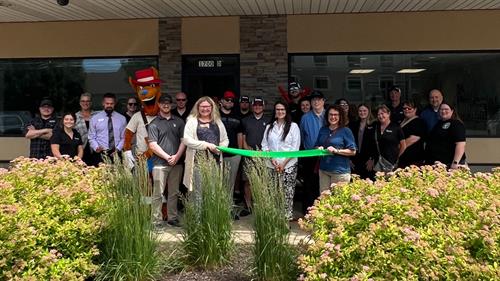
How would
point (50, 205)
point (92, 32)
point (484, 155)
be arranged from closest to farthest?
point (50, 205), point (484, 155), point (92, 32)

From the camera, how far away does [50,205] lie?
4121 millimetres

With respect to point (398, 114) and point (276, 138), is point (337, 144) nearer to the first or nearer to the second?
point (276, 138)

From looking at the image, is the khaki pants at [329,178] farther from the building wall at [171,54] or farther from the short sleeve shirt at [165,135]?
the building wall at [171,54]

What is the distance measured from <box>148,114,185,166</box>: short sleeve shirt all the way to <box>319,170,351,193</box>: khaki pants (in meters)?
2.06

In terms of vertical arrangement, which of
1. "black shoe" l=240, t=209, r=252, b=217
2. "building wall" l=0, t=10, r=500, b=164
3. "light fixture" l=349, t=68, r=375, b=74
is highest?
"building wall" l=0, t=10, r=500, b=164

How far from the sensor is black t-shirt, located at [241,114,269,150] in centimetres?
746

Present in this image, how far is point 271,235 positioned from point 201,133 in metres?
2.62

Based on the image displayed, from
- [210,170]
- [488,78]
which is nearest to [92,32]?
[210,170]

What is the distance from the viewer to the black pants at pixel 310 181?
7473mm

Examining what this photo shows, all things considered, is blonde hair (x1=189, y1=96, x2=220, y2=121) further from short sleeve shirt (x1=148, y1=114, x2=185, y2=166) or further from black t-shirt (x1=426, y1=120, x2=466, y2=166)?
black t-shirt (x1=426, y1=120, x2=466, y2=166)

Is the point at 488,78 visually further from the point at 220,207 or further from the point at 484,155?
the point at 220,207

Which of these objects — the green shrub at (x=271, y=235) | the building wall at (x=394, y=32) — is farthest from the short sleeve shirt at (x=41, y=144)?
the building wall at (x=394, y=32)

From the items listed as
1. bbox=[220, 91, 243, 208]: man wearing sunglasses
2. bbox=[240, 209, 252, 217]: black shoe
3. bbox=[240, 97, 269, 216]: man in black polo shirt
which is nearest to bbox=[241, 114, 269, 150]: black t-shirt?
bbox=[240, 97, 269, 216]: man in black polo shirt

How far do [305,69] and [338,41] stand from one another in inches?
33.3
